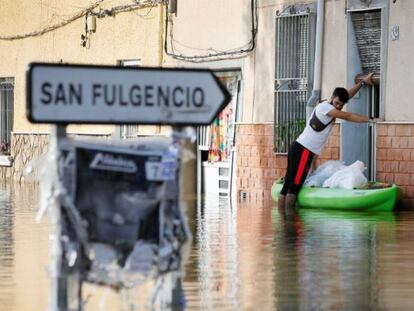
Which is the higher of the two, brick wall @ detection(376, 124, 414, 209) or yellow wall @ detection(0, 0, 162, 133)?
yellow wall @ detection(0, 0, 162, 133)

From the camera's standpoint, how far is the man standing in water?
1959 cm

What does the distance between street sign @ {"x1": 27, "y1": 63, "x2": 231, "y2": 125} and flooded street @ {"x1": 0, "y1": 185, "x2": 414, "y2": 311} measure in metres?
1.01

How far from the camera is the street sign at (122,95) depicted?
7.01 m

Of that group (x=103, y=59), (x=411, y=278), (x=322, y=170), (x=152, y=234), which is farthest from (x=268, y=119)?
(x=152, y=234)

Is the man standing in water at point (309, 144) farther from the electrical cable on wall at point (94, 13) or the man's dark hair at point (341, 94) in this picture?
the electrical cable on wall at point (94, 13)

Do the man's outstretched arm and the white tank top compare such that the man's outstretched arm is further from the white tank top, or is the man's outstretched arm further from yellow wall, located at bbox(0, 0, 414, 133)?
the white tank top

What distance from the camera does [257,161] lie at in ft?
78.0

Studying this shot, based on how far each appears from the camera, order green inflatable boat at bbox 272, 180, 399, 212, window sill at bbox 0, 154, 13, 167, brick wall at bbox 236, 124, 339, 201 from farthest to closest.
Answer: window sill at bbox 0, 154, 13, 167
brick wall at bbox 236, 124, 339, 201
green inflatable boat at bbox 272, 180, 399, 212

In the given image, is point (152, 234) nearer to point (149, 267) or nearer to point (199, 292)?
point (149, 267)

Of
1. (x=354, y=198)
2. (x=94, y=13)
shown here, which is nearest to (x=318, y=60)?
(x=354, y=198)

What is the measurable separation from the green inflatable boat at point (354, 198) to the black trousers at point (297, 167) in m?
0.17

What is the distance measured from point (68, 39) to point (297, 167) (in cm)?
1165

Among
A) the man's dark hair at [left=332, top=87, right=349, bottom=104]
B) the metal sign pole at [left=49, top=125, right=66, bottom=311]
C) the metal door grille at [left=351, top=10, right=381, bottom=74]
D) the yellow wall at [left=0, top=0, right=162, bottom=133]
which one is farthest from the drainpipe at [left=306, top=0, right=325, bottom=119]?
the metal sign pole at [left=49, top=125, right=66, bottom=311]

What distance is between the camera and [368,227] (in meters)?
16.4
